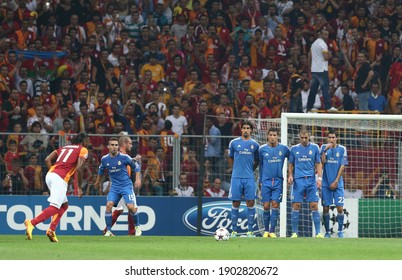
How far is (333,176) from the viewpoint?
72.6 ft

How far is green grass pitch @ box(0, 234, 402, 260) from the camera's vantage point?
49.6ft

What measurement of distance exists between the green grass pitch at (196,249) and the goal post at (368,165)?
404 cm

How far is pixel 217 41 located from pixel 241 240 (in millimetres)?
9753

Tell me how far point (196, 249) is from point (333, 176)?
618 cm

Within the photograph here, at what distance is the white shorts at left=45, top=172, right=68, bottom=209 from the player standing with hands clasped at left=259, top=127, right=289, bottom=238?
4491mm

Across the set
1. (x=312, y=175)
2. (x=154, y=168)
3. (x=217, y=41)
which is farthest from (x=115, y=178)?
(x=217, y=41)

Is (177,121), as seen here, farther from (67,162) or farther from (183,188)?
(67,162)

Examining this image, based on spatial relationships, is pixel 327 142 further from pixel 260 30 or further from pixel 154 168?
pixel 260 30

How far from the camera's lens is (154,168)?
23.4 meters

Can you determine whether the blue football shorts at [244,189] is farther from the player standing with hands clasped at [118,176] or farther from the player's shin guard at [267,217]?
the player standing with hands clasped at [118,176]

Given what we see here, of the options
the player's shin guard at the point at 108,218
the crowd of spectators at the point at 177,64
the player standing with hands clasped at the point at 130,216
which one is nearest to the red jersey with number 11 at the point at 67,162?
the player's shin guard at the point at 108,218

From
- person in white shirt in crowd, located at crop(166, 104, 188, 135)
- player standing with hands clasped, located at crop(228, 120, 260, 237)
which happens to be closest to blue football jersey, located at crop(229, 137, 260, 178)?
player standing with hands clasped, located at crop(228, 120, 260, 237)

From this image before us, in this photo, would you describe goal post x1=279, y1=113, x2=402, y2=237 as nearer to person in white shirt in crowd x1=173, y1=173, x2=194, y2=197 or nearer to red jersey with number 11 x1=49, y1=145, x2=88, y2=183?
person in white shirt in crowd x1=173, y1=173, x2=194, y2=197

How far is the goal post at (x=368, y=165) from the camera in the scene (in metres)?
23.5
